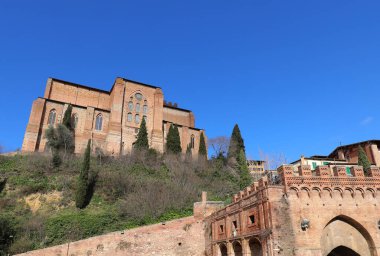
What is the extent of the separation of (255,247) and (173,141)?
3543cm

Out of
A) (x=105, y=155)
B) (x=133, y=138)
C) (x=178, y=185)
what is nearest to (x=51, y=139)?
(x=105, y=155)

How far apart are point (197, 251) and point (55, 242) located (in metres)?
11.4

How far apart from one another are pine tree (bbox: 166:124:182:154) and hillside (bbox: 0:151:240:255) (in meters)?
6.56

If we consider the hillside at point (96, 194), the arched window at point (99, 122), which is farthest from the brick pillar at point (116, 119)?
the hillside at point (96, 194)

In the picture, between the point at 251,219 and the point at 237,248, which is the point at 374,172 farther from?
the point at 237,248

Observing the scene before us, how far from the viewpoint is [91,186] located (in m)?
32.5

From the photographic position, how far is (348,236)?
16.6m

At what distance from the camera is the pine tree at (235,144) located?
51.0m

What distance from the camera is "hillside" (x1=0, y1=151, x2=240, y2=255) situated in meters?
24.1

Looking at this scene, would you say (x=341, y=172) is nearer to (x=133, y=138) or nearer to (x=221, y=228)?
(x=221, y=228)

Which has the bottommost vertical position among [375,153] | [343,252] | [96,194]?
[343,252]

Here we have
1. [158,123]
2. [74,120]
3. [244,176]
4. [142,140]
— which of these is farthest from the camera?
[158,123]

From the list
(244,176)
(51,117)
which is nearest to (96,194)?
(244,176)

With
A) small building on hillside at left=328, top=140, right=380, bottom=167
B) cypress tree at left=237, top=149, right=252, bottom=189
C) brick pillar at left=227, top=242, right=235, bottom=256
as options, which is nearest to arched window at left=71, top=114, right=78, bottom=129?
cypress tree at left=237, top=149, right=252, bottom=189
